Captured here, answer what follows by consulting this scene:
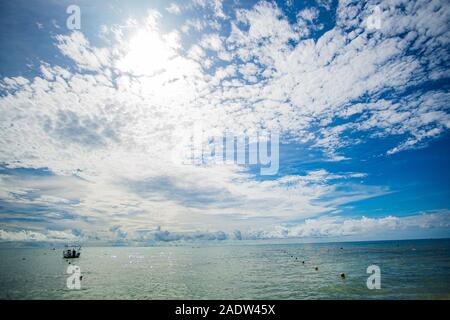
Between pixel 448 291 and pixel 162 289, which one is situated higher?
pixel 448 291
